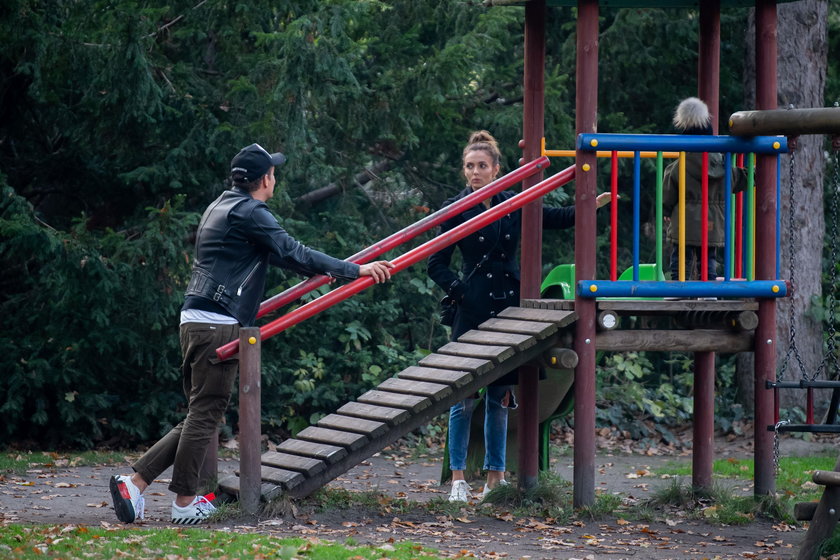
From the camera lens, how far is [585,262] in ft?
25.3

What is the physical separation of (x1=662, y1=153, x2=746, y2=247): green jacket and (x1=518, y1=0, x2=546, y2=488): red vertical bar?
3.21 feet

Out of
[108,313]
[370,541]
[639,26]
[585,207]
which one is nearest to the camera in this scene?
[370,541]

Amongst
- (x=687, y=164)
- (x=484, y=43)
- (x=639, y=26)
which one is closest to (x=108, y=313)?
(x=484, y=43)

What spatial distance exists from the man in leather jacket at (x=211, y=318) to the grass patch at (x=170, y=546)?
0.41 meters

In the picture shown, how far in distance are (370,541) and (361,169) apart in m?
7.23

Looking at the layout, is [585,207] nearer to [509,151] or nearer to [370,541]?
[370,541]

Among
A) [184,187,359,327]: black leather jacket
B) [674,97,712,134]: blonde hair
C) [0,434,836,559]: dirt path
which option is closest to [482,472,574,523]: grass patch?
[0,434,836,559]: dirt path

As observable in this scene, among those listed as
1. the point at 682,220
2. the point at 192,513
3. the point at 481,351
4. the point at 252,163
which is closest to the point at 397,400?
the point at 481,351

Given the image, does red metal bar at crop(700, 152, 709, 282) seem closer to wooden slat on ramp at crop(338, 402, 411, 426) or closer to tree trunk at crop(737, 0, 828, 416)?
wooden slat on ramp at crop(338, 402, 411, 426)

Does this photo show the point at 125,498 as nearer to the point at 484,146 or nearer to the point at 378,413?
the point at 378,413

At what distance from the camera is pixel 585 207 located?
774cm

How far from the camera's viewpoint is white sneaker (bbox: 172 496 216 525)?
6.88 meters

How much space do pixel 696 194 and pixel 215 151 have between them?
204 inches

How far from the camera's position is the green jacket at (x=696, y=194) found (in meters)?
7.79
